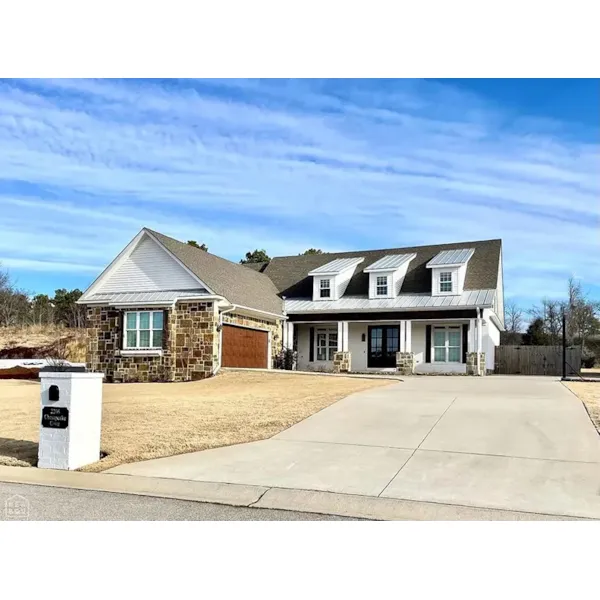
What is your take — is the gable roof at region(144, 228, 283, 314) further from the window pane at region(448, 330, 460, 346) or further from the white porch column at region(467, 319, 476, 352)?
the white porch column at region(467, 319, 476, 352)

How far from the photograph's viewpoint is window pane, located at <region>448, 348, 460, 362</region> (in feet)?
83.9

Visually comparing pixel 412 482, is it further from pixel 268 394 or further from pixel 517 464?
pixel 268 394

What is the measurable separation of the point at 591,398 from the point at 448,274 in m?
12.3

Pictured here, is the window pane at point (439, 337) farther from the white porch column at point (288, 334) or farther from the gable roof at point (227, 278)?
the gable roof at point (227, 278)

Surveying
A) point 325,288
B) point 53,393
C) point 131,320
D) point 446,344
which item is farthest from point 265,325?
point 53,393

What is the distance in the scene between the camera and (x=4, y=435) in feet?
34.4

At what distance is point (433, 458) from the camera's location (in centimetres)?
837

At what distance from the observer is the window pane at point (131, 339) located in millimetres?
23000

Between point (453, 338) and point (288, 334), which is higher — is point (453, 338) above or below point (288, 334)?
below

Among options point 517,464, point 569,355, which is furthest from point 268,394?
point 569,355

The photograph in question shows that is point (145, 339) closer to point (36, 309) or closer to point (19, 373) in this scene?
point (19, 373)

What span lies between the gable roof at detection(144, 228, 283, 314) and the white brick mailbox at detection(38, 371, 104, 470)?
13.6 m

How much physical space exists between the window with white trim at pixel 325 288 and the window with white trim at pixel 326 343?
1742mm

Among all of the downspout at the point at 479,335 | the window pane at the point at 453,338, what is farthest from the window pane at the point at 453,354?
the downspout at the point at 479,335
